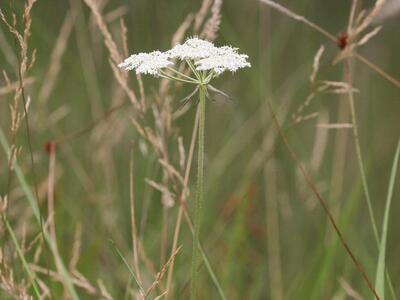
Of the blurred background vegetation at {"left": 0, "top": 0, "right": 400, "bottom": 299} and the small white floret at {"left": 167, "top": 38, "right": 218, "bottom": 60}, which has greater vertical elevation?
the small white floret at {"left": 167, "top": 38, "right": 218, "bottom": 60}

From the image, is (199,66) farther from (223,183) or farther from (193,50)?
(223,183)

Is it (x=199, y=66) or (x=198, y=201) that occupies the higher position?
(x=199, y=66)

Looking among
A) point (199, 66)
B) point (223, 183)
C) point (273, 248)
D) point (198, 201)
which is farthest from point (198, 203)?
point (223, 183)

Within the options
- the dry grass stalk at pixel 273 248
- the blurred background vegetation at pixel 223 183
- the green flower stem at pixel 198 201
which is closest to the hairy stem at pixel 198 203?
the green flower stem at pixel 198 201

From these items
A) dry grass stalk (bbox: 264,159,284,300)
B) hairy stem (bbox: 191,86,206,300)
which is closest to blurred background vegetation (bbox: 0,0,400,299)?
dry grass stalk (bbox: 264,159,284,300)

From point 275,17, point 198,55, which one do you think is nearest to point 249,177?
point 198,55

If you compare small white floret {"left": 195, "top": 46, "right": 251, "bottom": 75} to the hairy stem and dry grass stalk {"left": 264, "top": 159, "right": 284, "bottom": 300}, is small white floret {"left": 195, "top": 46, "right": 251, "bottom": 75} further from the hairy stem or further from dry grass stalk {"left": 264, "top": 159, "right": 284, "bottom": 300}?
dry grass stalk {"left": 264, "top": 159, "right": 284, "bottom": 300}
